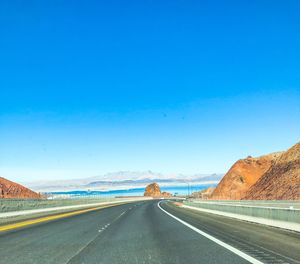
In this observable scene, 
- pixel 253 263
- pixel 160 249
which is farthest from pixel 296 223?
pixel 253 263

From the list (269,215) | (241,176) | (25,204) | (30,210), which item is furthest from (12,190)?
(269,215)

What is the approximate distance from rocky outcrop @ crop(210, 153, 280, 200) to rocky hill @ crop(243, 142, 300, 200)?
22289mm

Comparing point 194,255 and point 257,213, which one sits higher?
point 257,213

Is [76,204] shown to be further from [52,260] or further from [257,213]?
[52,260]

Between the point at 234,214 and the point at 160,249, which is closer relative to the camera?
the point at 160,249

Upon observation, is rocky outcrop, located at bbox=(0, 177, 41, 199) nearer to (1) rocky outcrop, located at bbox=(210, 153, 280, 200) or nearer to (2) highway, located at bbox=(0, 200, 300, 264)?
(1) rocky outcrop, located at bbox=(210, 153, 280, 200)

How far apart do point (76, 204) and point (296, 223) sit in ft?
143

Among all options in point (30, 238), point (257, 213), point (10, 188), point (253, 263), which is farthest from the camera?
point (10, 188)

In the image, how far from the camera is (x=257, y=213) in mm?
21734

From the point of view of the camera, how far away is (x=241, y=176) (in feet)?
401

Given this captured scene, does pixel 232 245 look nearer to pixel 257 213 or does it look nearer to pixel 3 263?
pixel 3 263

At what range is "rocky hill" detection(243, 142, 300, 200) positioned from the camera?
3061 inches

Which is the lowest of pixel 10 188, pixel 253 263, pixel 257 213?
pixel 253 263

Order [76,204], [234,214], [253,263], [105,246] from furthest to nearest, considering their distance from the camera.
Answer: [76,204]
[234,214]
[105,246]
[253,263]
